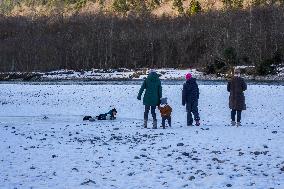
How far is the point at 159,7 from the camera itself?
151m

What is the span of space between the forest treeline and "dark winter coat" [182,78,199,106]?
192 feet

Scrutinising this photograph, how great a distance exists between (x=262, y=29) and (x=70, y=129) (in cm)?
7535

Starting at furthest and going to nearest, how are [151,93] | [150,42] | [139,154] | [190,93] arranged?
[150,42]
[190,93]
[151,93]
[139,154]

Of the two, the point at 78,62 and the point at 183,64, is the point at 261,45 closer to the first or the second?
the point at 183,64

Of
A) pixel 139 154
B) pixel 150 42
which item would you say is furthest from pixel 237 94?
pixel 150 42

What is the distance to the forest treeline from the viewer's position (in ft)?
269

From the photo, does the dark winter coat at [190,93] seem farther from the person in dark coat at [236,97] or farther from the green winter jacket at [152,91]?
the person in dark coat at [236,97]

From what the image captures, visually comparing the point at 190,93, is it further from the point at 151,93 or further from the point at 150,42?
the point at 150,42

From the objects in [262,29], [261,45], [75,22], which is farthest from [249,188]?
[75,22]

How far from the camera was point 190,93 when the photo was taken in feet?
50.6

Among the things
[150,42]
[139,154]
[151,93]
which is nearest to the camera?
[139,154]

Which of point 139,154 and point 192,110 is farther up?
point 192,110

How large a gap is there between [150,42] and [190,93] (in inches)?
2965

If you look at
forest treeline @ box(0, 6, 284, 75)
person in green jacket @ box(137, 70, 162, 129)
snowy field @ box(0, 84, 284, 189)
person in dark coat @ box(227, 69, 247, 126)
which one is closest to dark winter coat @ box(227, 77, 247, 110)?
person in dark coat @ box(227, 69, 247, 126)
